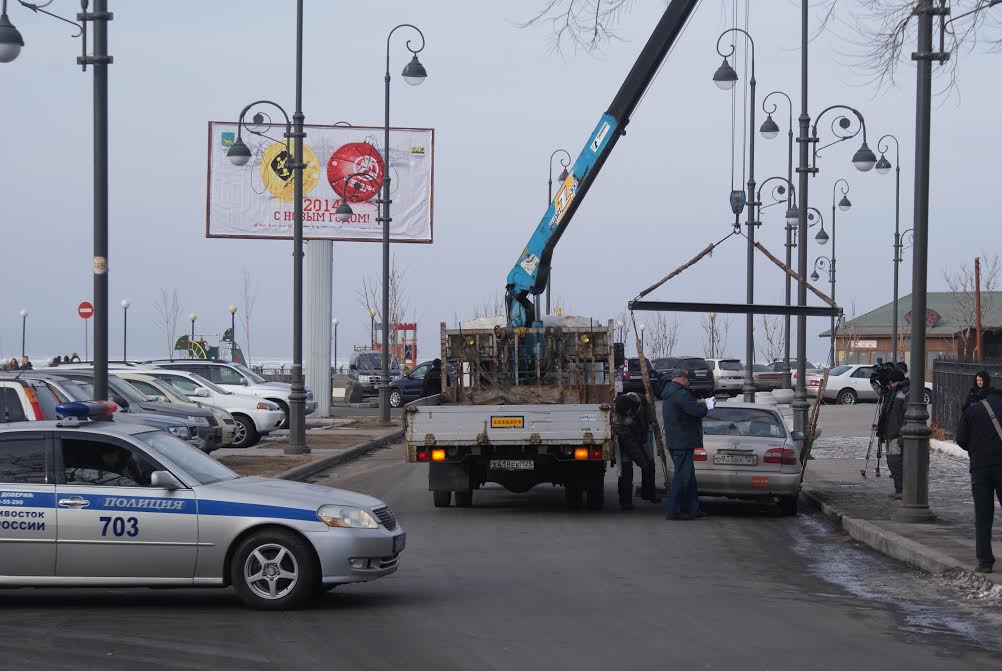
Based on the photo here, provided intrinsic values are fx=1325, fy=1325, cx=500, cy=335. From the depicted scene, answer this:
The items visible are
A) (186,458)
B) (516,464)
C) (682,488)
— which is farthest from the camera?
(516,464)

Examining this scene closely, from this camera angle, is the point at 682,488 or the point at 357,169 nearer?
the point at 682,488

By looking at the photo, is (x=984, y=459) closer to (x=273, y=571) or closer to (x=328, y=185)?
(x=273, y=571)

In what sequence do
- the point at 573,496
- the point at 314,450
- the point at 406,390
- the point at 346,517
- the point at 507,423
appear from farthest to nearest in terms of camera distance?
the point at 406,390 → the point at 314,450 → the point at 573,496 → the point at 507,423 → the point at 346,517

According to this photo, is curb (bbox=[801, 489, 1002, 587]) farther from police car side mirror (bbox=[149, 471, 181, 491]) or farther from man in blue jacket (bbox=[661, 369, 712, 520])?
police car side mirror (bbox=[149, 471, 181, 491])

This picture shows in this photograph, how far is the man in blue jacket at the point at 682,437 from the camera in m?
16.0

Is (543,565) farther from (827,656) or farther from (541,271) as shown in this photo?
(541,271)

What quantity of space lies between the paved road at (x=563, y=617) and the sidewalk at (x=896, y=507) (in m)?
0.27

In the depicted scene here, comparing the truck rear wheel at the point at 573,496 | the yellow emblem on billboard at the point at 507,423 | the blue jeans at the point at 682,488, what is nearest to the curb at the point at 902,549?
the blue jeans at the point at 682,488

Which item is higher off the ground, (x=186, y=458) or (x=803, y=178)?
(x=803, y=178)

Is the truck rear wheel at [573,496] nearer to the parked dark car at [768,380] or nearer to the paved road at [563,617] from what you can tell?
the paved road at [563,617]

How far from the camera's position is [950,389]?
28656mm

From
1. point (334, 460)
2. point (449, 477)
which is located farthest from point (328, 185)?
point (449, 477)

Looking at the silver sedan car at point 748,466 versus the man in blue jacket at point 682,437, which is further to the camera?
the silver sedan car at point 748,466

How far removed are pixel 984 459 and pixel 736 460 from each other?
5.45m
